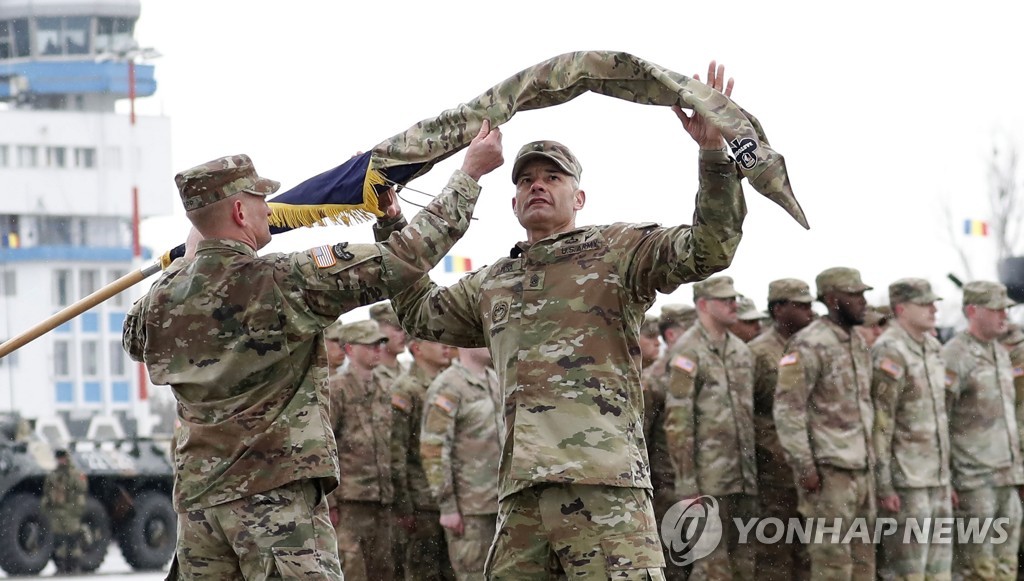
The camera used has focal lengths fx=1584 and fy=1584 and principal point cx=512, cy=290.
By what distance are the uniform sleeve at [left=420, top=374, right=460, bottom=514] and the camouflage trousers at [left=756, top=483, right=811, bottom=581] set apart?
2.56m

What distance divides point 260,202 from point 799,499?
6077mm

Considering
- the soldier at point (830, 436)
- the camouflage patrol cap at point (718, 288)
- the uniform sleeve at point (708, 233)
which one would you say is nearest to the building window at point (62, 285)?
the camouflage patrol cap at point (718, 288)

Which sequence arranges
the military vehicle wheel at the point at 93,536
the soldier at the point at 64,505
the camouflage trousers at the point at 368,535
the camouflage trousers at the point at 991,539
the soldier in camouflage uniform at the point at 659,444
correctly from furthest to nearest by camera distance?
1. the military vehicle wheel at the point at 93,536
2. the soldier at the point at 64,505
3. the camouflage trousers at the point at 991,539
4. the soldier in camouflage uniform at the point at 659,444
5. the camouflage trousers at the point at 368,535

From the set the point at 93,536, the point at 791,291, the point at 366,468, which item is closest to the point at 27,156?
the point at 93,536

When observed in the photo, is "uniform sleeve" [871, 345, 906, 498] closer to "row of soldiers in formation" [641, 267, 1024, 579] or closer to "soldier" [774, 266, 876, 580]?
"row of soldiers in formation" [641, 267, 1024, 579]

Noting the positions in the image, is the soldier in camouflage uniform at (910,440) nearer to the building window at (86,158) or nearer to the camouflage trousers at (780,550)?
the camouflage trousers at (780,550)

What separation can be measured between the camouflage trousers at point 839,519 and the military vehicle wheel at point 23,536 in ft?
31.0

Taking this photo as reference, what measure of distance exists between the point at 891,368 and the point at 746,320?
1.33 metres

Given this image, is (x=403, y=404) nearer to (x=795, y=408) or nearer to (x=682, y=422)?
(x=682, y=422)

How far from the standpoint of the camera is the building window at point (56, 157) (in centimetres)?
3378

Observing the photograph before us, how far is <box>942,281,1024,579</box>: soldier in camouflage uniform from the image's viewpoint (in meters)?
11.3

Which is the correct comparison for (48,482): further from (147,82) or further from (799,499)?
(147,82)

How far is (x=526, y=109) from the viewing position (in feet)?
18.8

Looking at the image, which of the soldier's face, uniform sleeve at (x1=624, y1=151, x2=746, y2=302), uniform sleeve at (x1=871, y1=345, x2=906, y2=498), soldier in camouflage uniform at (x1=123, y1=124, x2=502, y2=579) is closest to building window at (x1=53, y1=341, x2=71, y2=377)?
uniform sleeve at (x1=871, y1=345, x2=906, y2=498)
